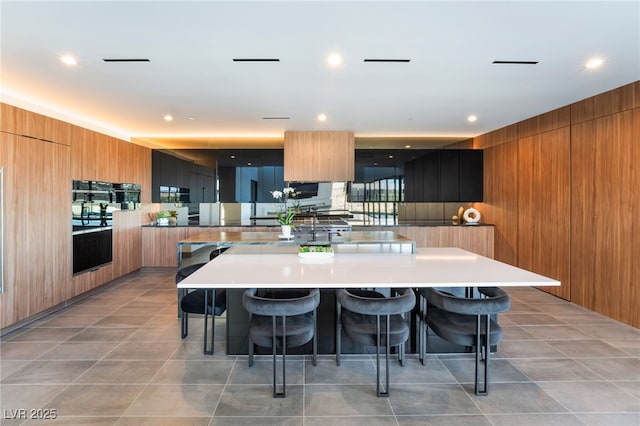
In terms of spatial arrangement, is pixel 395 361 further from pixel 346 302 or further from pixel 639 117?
pixel 639 117

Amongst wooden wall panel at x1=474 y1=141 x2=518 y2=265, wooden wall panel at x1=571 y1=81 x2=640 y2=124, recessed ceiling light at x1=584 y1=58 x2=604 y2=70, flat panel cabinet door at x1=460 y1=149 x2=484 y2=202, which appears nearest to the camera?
recessed ceiling light at x1=584 y1=58 x2=604 y2=70

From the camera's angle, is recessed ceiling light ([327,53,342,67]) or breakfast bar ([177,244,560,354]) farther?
recessed ceiling light ([327,53,342,67])

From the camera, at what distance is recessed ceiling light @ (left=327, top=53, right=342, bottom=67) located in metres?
2.92

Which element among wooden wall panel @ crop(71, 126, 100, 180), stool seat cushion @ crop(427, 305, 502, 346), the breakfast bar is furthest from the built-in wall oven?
Answer: stool seat cushion @ crop(427, 305, 502, 346)

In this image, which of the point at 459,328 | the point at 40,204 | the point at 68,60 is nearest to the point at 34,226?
the point at 40,204

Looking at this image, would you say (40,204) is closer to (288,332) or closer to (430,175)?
(288,332)

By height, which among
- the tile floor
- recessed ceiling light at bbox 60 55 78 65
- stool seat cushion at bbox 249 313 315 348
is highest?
recessed ceiling light at bbox 60 55 78 65

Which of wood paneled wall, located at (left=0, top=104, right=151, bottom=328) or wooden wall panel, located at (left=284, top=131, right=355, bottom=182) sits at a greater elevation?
wooden wall panel, located at (left=284, top=131, right=355, bottom=182)

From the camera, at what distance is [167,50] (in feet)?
9.20

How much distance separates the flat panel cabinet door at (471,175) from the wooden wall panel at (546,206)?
3.40 feet

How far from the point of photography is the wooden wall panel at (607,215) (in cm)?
360

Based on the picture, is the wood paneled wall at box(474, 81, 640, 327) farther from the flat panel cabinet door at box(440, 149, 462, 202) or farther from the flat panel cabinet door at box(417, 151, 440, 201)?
the flat panel cabinet door at box(417, 151, 440, 201)

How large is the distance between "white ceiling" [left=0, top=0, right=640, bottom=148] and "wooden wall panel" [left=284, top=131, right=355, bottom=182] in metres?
0.86

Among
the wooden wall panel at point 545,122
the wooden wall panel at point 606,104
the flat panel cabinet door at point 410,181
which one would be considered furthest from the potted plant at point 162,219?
the wooden wall panel at point 606,104
